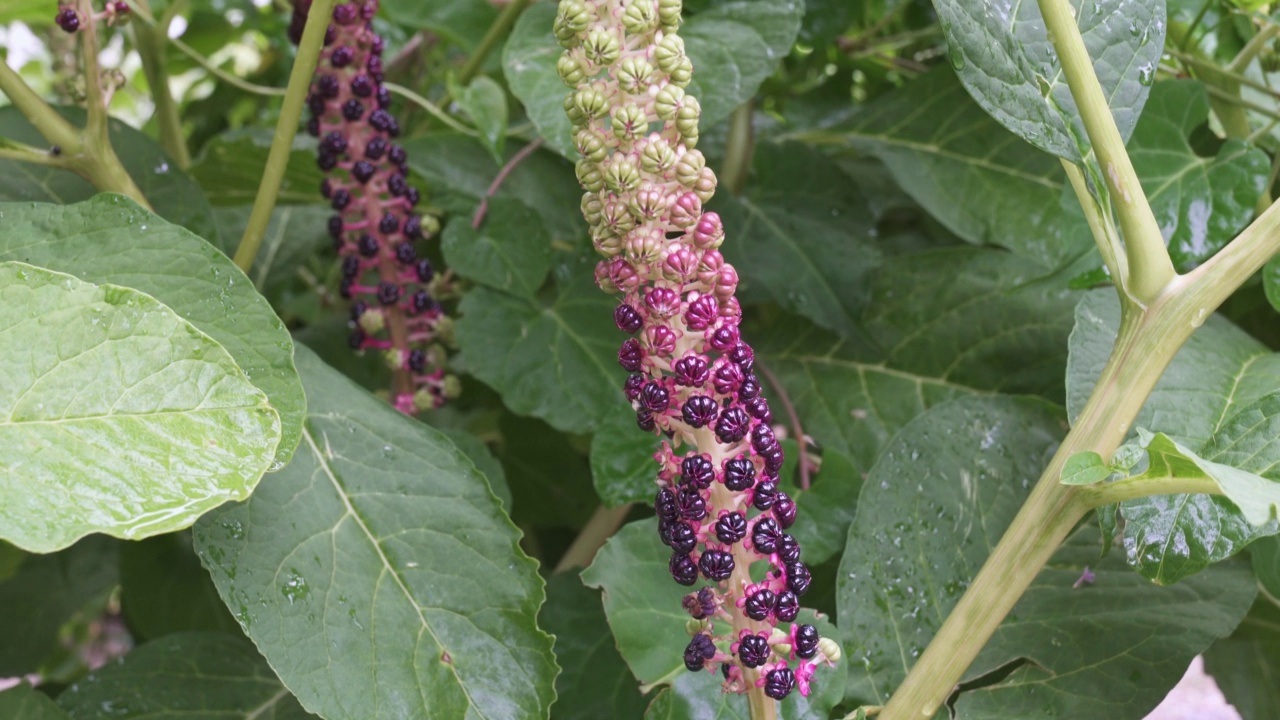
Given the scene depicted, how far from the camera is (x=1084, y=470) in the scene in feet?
1.67

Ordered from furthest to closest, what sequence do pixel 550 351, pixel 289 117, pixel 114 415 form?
pixel 550 351
pixel 289 117
pixel 114 415

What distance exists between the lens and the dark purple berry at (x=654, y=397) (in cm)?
49

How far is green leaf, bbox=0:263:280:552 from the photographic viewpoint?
1.40 ft

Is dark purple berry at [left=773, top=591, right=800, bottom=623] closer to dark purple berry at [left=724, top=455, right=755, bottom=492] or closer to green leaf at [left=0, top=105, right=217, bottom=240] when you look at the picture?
dark purple berry at [left=724, top=455, right=755, bottom=492]

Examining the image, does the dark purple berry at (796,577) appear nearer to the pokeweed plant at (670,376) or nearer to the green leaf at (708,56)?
the pokeweed plant at (670,376)

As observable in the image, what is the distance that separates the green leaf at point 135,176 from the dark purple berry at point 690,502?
20.2 inches

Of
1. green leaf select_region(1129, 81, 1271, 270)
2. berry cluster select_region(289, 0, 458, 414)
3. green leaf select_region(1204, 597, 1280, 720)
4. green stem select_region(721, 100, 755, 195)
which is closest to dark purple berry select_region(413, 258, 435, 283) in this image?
berry cluster select_region(289, 0, 458, 414)

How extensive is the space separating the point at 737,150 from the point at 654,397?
2.05ft

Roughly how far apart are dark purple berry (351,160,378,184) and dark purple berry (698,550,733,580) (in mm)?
443

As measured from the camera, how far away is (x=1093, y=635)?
27.1 inches

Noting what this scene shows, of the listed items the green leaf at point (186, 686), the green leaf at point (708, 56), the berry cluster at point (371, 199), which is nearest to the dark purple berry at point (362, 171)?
the berry cluster at point (371, 199)

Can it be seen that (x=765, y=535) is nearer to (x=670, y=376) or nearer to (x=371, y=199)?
(x=670, y=376)

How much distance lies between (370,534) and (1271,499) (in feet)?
1.54

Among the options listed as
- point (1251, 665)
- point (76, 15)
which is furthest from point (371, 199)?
point (1251, 665)
